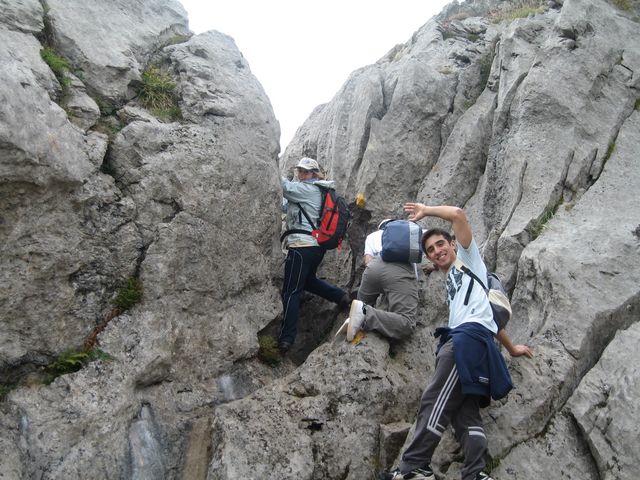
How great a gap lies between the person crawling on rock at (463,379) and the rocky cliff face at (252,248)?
36.5 inches

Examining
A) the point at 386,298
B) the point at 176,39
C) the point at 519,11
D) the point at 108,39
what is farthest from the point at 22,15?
the point at 519,11

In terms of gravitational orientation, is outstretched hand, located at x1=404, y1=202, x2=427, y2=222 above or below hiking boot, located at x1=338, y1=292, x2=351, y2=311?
above

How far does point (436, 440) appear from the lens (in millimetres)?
7867

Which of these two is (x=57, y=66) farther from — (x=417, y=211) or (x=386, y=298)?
(x=386, y=298)

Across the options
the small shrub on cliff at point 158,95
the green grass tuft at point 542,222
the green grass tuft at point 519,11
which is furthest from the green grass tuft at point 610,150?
the small shrub on cliff at point 158,95

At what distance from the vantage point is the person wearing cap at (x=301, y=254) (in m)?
12.9

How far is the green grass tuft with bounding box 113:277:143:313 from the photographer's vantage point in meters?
10.6

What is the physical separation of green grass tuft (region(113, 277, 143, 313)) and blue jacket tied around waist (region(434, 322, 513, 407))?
6.45 m

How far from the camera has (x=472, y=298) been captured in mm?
8250

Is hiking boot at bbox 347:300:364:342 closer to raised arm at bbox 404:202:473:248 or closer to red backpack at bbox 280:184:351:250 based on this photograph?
red backpack at bbox 280:184:351:250

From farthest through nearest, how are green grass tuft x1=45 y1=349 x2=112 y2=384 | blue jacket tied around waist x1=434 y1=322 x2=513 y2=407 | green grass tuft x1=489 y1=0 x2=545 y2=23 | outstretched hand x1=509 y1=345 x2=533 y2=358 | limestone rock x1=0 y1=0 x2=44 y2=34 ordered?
green grass tuft x1=489 y1=0 x2=545 y2=23
limestone rock x1=0 y1=0 x2=44 y2=34
green grass tuft x1=45 y1=349 x2=112 y2=384
outstretched hand x1=509 y1=345 x2=533 y2=358
blue jacket tied around waist x1=434 y1=322 x2=513 y2=407

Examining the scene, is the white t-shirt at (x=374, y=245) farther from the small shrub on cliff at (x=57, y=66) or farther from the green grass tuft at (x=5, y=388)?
the small shrub on cliff at (x=57, y=66)

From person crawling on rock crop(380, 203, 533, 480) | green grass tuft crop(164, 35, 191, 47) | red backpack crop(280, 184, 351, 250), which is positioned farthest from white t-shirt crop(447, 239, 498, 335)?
green grass tuft crop(164, 35, 191, 47)

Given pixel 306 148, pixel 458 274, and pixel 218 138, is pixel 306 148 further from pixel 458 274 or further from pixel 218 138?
pixel 458 274
